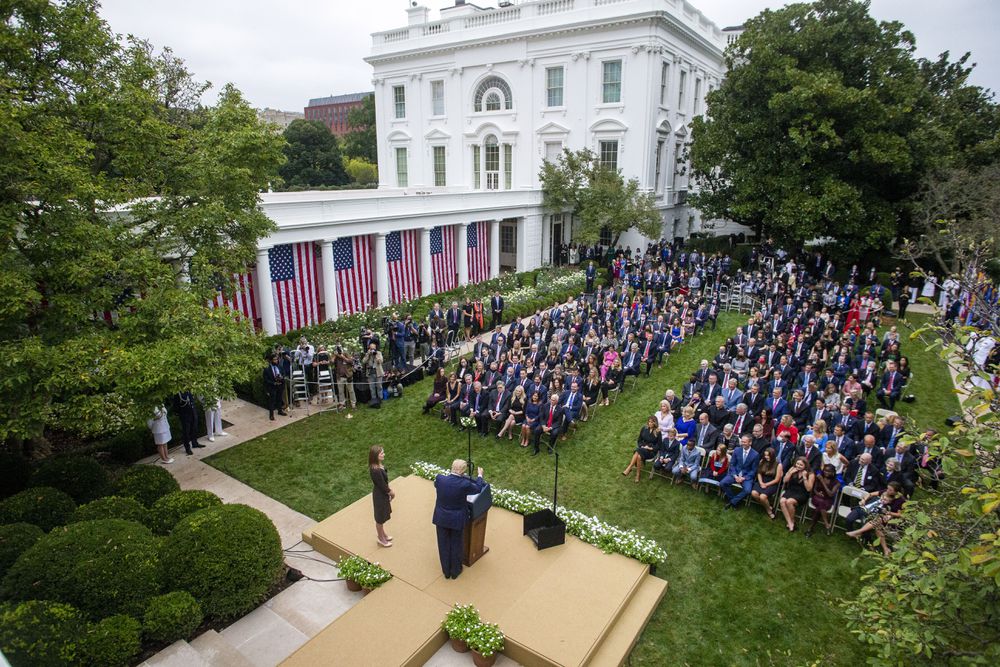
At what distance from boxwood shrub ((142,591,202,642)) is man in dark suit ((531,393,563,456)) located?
22.8 ft

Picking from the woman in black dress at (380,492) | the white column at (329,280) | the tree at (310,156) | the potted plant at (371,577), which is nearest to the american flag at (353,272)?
the white column at (329,280)

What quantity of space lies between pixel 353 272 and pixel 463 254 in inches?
254

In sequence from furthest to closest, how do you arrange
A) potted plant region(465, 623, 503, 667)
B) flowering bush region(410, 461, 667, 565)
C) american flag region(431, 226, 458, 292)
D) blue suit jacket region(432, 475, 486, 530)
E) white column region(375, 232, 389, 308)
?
1. american flag region(431, 226, 458, 292)
2. white column region(375, 232, 389, 308)
3. flowering bush region(410, 461, 667, 565)
4. blue suit jacket region(432, 475, 486, 530)
5. potted plant region(465, 623, 503, 667)

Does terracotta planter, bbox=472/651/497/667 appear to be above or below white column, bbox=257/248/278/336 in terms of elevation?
below

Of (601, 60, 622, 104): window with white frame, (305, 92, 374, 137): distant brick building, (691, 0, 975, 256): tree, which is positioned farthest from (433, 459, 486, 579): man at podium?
(305, 92, 374, 137): distant brick building

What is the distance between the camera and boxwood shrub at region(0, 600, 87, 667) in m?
5.26

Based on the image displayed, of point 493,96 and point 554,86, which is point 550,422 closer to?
point 554,86

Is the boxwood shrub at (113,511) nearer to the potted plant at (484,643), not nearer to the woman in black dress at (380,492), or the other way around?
the woman in black dress at (380,492)

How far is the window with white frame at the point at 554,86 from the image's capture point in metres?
33.1

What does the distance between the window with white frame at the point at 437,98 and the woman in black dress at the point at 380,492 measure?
1327 inches

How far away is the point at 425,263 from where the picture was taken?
2420cm

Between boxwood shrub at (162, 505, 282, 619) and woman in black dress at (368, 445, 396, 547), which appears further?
woman in black dress at (368, 445, 396, 547)

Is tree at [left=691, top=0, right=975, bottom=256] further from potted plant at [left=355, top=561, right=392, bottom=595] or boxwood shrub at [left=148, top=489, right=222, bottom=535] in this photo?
boxwood shrub at [left=148, top=489, right=222, bottom=535]

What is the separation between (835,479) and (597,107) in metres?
27.3
